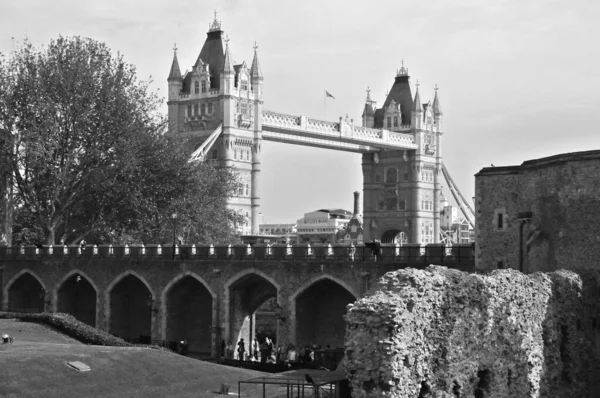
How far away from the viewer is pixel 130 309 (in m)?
58.8

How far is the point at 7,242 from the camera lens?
6812cm

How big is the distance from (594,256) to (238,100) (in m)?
72.7

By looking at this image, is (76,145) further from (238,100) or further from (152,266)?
(238,100)

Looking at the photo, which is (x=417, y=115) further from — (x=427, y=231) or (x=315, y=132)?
(x=315, y=132)

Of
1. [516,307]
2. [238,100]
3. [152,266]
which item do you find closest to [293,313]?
[152,266]

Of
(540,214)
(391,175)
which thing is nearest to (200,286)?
(540,214)

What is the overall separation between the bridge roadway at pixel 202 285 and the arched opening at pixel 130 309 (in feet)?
0.19

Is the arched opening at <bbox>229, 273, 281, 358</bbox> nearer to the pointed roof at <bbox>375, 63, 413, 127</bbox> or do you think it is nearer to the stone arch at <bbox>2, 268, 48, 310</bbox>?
the stone arch at <bbox>2, 268, 48, 310</bbox>

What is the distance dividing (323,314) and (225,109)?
177 ft

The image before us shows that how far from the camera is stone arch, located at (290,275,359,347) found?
49.3 meters

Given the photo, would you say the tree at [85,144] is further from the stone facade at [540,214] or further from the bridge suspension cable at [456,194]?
the bridge suspension cable at [456,194]

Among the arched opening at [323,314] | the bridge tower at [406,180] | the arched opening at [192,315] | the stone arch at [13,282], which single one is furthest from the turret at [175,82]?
the arched opening at [323,314]

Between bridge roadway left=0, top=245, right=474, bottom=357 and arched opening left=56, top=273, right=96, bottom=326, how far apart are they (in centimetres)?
6

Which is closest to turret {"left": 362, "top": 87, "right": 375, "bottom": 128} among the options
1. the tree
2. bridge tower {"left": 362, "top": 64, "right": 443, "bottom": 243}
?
bridge tower {"left": 362, "top": 64, "right": 443, "bottom": 243}
